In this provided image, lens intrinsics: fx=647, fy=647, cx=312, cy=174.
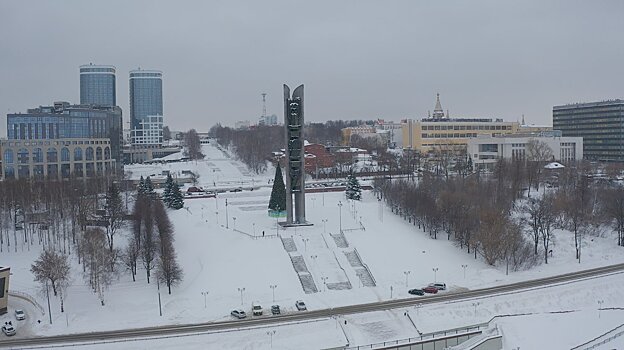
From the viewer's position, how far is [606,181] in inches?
2489

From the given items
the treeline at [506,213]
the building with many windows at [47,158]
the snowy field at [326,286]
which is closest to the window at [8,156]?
the building with many windows at [47,158]

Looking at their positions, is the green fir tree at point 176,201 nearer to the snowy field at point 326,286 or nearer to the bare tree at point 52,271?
the snowy field at point 326,286

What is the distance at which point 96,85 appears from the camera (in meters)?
157

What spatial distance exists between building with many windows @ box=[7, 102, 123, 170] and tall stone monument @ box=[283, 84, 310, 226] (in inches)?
2004

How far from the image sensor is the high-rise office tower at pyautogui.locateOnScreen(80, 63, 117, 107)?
15588 centimetres

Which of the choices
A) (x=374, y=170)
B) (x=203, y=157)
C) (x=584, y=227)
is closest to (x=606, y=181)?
(x=584, y=227)

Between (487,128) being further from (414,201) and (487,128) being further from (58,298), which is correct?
(58,298)

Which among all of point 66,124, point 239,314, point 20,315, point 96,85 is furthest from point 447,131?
point 96,85

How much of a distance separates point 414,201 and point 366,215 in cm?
377

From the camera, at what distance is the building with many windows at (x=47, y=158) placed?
75750mm

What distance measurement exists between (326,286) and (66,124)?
63.5m

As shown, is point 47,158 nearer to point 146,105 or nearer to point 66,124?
point 66,124

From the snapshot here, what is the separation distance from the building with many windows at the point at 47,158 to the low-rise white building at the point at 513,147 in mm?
47613

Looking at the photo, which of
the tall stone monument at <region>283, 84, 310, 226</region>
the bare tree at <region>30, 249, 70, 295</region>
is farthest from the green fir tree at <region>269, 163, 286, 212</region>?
the bare tree at <region>30, 249, 70, 295</region>
